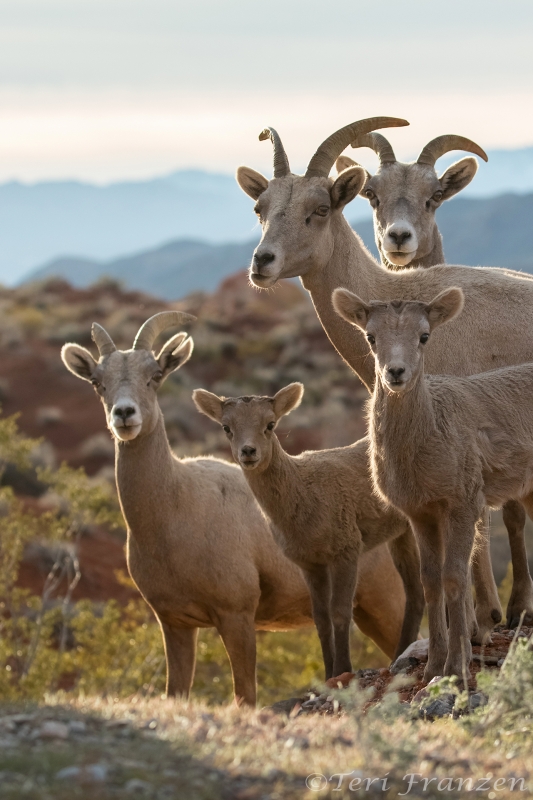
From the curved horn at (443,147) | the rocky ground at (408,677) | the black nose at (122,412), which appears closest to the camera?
the rocky ground at (408,677)

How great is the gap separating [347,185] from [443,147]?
2068 millimetres

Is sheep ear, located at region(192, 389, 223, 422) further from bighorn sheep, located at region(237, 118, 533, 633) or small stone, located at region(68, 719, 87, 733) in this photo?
small stone, located at region(68, 719, 87, 733)

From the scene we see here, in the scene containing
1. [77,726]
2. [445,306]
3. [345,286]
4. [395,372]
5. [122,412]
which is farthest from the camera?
[345,286]

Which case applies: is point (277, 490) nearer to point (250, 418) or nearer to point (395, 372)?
point (250, 418)

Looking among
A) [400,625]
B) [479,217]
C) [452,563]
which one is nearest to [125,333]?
[400,625]

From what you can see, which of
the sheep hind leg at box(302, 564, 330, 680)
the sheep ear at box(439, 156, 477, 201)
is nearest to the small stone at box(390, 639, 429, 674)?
the sheep hind leg at box(302, 564, 330, 680)

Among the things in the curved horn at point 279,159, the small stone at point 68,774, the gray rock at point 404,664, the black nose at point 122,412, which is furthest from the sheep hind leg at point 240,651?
the small stone at point 68,774

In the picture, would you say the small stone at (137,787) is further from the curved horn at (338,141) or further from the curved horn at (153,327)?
the curved horn at (338,141)

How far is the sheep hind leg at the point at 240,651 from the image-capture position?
1005 cm

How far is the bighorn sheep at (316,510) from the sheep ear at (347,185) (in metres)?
1.66

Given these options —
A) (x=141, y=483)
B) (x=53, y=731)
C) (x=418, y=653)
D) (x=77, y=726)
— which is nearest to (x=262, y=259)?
(x=141, y=483)

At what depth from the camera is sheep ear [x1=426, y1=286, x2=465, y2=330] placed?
823 centimetres

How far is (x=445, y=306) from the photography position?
826 cm

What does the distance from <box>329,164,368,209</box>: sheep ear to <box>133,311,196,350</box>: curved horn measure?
1.69 m
